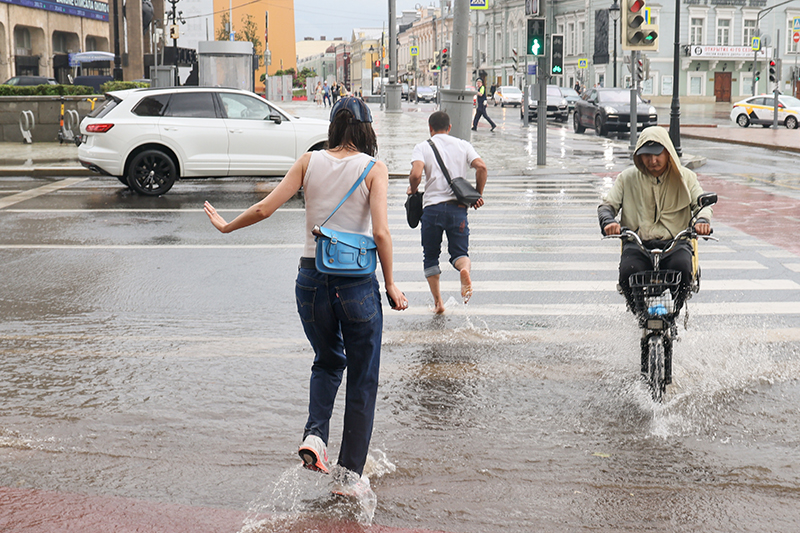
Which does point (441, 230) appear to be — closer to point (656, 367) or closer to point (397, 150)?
point (656, 367)

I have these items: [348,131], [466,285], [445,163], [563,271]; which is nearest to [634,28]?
[563,271]

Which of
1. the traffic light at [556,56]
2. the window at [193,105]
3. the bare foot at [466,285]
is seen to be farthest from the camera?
the traffic light at [556,56]

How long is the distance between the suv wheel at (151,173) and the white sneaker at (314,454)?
1171cm

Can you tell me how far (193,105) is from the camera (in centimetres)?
1513

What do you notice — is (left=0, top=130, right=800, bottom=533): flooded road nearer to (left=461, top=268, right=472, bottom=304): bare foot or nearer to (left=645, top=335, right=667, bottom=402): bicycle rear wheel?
(left=645, top=335, right=667, bottom=402): bicycle rear wheel

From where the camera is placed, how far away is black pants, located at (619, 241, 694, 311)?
16.2ft

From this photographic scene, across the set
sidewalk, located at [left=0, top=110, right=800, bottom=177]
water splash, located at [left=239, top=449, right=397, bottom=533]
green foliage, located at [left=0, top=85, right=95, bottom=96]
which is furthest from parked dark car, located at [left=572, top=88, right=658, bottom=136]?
water splash, located at [left=239, top=449, right=397, bottom=533]

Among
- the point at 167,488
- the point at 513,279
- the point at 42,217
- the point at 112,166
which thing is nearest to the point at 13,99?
the point at 112,166

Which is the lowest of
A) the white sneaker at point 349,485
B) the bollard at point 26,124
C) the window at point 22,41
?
the white sneaker at point 349,485

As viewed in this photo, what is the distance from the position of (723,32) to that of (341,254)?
80.0 m

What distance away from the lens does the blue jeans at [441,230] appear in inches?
273

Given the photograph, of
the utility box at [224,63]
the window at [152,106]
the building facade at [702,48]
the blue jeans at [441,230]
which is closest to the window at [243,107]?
the window at [152,106]

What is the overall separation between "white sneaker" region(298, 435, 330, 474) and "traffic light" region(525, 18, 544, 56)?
52.3 feet

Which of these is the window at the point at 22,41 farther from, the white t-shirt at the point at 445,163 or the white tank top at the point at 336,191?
the white tank top at the point at 336,191
